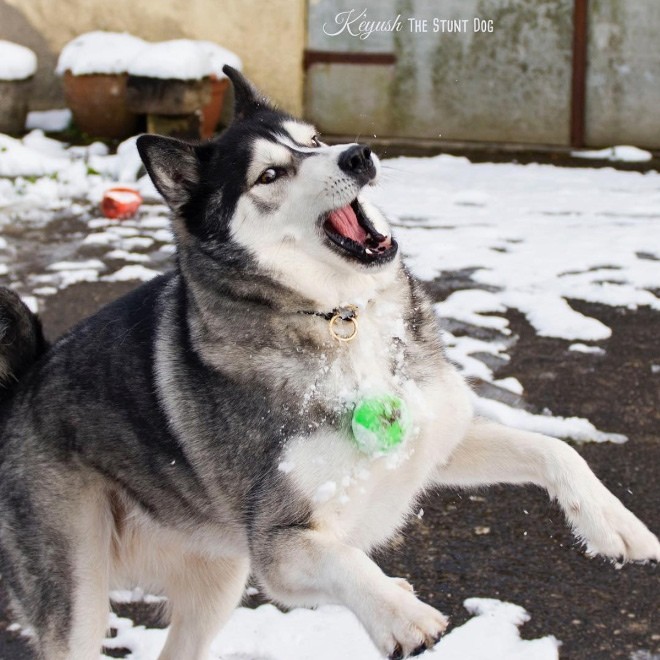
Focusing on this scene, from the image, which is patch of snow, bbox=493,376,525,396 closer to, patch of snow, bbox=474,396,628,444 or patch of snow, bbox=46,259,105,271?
patch of snow, bbox=474,396,628,444

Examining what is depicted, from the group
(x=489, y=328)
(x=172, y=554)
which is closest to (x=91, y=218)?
(x=489, y=328)

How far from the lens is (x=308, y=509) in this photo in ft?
8.73

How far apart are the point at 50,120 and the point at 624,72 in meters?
4.83

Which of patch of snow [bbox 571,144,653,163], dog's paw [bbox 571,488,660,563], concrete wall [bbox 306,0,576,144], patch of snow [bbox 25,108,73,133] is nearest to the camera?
dog's paw [bbox 571,488,660,563]

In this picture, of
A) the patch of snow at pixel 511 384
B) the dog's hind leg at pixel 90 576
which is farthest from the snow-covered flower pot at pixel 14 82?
the dog's hind leg at pixel 90 576

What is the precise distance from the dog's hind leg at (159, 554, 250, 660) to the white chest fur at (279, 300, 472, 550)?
52 cm

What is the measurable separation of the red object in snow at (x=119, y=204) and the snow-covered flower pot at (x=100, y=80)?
2108mm

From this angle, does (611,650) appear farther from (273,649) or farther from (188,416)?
(188,416)

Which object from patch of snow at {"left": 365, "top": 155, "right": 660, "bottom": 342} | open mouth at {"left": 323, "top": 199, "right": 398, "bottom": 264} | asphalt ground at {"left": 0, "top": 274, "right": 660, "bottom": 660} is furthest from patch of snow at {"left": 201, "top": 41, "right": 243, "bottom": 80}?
open mouth at {"left": 323, "top": 199, "right": 398, "bottom": 264}

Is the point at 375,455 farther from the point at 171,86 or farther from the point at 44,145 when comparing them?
the point at 44,145

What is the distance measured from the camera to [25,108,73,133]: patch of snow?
1012cm

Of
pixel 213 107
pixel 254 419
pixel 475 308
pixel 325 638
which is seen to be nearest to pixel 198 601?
pixel 325 638

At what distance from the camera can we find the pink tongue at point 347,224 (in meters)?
2.91

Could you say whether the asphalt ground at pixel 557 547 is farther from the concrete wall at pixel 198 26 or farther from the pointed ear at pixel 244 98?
the concrete wall at pixel 198 26
